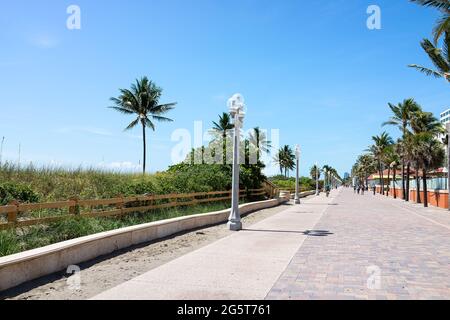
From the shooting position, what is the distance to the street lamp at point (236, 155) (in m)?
12.8

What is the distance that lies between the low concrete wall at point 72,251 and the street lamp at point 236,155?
1.70m

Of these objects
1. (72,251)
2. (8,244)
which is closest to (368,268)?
(72,251)

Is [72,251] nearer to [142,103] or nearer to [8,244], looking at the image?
[8,244]

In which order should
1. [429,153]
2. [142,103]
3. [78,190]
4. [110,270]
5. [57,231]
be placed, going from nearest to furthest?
[110,270] < [57,231] < [78,190] < [429,153] < [142,103]

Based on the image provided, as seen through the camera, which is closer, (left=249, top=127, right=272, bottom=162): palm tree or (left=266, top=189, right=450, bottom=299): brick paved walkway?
(left=266, top=189, right=450, bottom=299): brick paved walkway

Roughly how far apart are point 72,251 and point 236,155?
7.02 m

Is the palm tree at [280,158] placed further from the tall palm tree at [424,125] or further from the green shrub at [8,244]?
the green shrub at [8,244]

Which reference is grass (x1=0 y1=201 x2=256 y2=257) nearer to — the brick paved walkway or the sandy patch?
the sandy patch

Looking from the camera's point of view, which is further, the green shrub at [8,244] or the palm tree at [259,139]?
the palm tree at [259,139]

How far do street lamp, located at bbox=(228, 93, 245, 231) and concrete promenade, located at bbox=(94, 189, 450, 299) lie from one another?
5.95 feet

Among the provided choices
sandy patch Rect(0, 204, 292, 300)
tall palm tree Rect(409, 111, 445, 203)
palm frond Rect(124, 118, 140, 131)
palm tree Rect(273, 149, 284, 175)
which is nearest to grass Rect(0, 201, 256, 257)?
sandy patch Rect(0, 204, 292, 300)

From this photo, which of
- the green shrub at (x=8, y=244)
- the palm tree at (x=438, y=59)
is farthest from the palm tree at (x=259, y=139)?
the green shrub at (x=8, y=244)

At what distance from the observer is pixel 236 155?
1312 centimetres

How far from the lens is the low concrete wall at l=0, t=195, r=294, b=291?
18.4 feet
